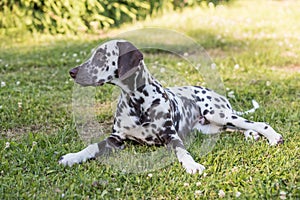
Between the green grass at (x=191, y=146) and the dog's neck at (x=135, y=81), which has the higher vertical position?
the dog's neck at (x=135, y=81)

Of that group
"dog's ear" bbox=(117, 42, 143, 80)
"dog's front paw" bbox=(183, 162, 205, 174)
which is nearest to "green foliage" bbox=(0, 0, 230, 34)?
"dog's ear" bbox=(117, 42, 143, 80)

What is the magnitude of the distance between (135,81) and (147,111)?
32 cm

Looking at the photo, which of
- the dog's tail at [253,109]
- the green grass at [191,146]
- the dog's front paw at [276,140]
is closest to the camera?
the green grass at [191,146]

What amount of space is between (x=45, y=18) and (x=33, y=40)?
0.52 meters

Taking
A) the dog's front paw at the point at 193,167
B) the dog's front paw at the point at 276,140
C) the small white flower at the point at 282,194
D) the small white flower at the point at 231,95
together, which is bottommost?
the small white flower at the point at 231,95

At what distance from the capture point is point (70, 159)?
15.1 feet

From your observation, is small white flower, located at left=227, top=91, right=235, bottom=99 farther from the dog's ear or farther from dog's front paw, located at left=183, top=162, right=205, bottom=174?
the dog's ear

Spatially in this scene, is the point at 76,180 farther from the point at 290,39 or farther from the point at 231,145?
the point at 290,39

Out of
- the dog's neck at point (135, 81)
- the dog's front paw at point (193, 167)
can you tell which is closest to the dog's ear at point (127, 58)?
the dog's neck at point (135, 81)

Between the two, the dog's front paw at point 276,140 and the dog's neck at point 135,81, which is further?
the dog's front paw at point 276,140

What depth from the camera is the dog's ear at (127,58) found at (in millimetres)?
4465

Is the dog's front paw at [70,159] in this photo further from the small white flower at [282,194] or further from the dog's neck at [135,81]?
the small white flower at [282,194]

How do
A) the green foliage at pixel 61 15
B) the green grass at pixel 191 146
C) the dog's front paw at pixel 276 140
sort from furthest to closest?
1. the green foliage at pixel 61 15
2. the dog's front paw at pixel 276 140
3. the green grass at pixel 191 146

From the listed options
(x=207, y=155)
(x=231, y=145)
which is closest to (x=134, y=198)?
(x=207, y=155)
